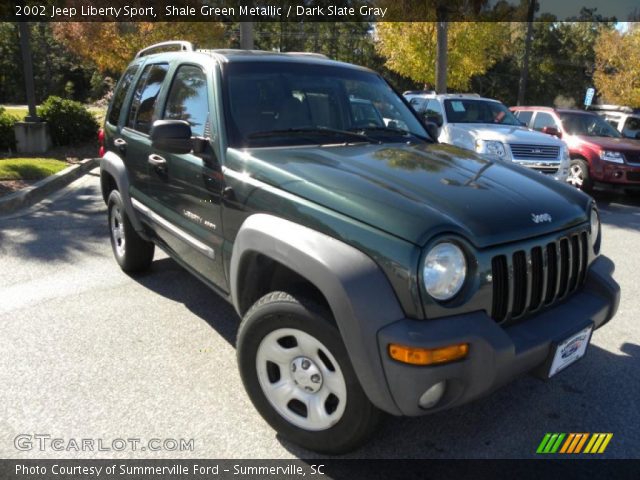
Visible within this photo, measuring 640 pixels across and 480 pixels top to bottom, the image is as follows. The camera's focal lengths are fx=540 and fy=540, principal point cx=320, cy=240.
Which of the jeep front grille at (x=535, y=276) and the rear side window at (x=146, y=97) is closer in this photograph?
the jeep front grille at (x=535, y=276)

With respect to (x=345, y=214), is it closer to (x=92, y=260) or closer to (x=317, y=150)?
(x=317, y=150)

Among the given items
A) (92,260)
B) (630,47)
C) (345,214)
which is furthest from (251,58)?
(630,47)

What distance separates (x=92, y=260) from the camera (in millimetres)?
5438

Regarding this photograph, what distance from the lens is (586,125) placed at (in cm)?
1081

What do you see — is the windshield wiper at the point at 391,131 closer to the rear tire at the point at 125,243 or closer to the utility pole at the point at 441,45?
the rear tire at the point at 125,243

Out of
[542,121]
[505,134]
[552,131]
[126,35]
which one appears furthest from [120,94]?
[126,35]

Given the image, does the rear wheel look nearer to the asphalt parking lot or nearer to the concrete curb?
the asphalt parking lot

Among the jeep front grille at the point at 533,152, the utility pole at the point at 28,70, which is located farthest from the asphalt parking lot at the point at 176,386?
the utility pole at the point at 28,70

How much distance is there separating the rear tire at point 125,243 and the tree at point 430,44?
1657 centimetres

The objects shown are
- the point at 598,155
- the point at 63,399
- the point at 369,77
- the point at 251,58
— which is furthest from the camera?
the point at 598,155

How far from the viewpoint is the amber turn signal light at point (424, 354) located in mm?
2078

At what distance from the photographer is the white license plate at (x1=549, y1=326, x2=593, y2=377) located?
2.46 meters

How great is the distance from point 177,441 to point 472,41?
2014cm

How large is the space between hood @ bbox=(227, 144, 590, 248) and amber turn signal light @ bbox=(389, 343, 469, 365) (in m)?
0.42
